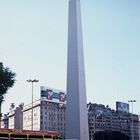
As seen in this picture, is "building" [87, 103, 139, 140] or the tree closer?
the tree

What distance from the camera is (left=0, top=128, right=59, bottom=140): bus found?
69.7 ft

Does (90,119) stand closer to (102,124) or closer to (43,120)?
(102,124)

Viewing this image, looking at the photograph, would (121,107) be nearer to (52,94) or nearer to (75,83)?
(52,94)

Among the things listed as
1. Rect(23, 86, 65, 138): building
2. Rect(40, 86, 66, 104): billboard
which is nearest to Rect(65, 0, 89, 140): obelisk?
Rect(40, 86, 66, 104): billboard

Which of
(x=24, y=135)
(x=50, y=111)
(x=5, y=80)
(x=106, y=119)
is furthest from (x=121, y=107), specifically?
(x=24, y=135)

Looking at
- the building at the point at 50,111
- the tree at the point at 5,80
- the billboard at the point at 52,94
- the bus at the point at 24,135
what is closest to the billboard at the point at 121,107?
the building at the point at 50,111

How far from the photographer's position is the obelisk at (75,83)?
36562 mm

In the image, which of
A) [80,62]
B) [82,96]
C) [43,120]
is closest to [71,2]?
[80,62]

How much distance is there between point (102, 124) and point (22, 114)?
39685 mm

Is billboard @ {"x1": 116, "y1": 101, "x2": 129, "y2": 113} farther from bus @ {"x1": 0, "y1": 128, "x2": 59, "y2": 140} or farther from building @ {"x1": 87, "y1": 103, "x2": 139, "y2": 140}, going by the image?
bus @ {"x1": 0, "y1": 128, "x2": 59, "y2": 140}

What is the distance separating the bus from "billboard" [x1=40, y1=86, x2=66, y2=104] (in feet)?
356

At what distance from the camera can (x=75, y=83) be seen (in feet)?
123

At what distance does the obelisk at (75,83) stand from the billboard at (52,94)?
94893 mm

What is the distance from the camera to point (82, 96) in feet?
122
